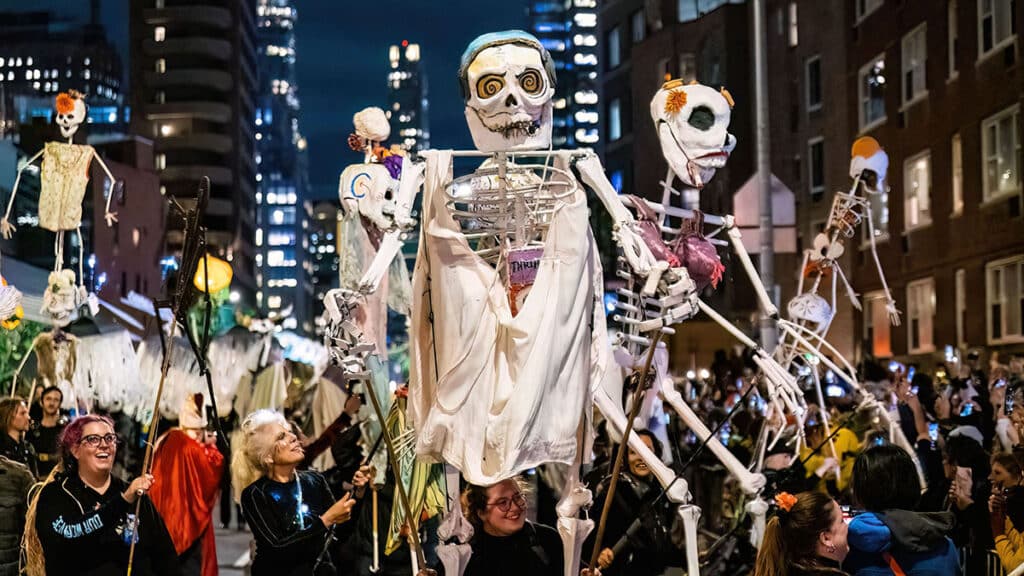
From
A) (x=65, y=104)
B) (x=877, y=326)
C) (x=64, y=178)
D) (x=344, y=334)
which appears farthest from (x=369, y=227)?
(x=877, y=326)

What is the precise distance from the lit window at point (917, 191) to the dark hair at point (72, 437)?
2120cm

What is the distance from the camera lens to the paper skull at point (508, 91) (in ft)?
20.4

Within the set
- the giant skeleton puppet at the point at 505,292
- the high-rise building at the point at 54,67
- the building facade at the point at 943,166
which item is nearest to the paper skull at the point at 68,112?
the giant skeleton puppet at the point at 505,292

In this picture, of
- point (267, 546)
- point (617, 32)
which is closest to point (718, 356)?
point (267, 546)

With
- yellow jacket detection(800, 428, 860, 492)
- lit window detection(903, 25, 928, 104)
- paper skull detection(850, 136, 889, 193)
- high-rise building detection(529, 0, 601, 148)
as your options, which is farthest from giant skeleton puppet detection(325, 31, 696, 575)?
high-rise building detection(529, 0, 601, 148)

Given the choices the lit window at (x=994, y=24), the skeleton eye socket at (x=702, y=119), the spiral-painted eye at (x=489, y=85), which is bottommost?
the spiral-painted eye at (x=489, y=85)

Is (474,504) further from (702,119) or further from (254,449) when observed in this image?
(702,119)

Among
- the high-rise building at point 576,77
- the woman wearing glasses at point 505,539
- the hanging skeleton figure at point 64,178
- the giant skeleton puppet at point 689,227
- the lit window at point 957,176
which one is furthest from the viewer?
the high-rise building at point 576,77

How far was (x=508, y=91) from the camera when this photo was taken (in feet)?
20.4

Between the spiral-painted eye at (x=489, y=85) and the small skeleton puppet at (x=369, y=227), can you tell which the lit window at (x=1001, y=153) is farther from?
the spiral-painted eye at (x=489, y=85)

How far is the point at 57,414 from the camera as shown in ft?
41.8

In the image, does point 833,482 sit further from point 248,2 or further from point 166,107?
point 248,2

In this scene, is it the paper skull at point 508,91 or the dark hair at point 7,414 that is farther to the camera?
the dark hair at point 7,414

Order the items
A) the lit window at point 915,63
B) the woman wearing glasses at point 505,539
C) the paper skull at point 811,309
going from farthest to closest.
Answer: the lit window at point 915,63, the paper skull at point 811,309, the woman wearing glasses at point 505,539
